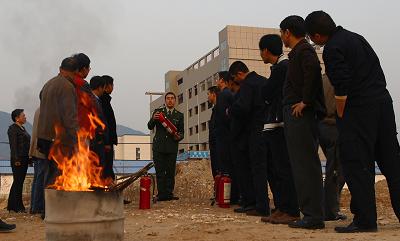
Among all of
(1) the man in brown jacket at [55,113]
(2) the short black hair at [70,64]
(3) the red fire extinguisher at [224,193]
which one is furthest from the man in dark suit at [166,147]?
(1) the man in brown jacket at [55,113]

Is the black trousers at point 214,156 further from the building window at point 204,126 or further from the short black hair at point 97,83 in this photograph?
the building window at point 204,126

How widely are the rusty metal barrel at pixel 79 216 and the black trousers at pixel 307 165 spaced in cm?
196

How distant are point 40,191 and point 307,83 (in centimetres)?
493

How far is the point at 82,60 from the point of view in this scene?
22.0 ft

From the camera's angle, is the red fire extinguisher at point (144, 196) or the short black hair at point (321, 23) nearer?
the short black hair at point (321, 23)

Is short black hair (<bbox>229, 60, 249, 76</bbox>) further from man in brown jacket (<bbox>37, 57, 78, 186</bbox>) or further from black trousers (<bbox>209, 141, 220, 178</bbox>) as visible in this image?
black trousers (<bbox>209, 141, 220, 178</bbox>)

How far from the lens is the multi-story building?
54719 millimetres

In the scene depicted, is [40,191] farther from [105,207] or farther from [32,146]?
[105,207]

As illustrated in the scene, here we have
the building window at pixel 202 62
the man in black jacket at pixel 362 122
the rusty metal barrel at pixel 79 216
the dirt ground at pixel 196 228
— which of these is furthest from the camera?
the building window at pixel 202 62

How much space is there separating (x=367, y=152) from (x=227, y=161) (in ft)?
13.3

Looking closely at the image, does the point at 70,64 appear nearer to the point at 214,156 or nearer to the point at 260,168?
the point at 260,168

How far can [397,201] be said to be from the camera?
4.59 metres

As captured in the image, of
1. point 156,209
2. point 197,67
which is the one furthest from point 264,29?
point 156,209

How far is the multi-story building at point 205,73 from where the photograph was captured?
54.7 meters
